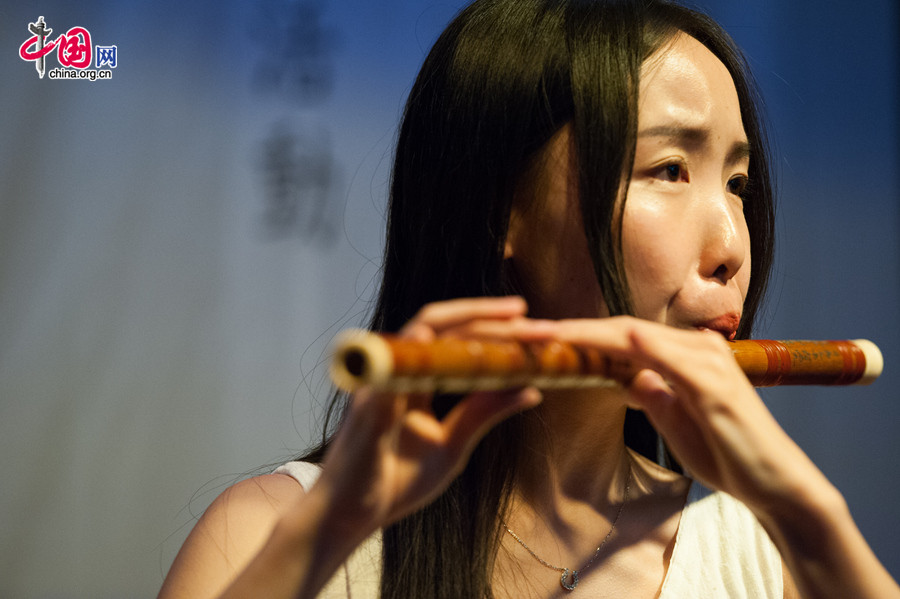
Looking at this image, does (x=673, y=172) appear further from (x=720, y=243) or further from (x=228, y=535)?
(x=228, y=535)

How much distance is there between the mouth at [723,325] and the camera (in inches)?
41.5

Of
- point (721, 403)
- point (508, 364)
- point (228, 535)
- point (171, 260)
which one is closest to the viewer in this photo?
point (508, 364)

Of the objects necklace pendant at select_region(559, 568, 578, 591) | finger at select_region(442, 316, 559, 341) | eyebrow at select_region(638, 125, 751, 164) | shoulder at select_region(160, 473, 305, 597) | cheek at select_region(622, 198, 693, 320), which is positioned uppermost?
eyebrow at select_region(638, 125, 751, 164)

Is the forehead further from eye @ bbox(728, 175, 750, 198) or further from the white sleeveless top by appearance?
the white sleeveless top

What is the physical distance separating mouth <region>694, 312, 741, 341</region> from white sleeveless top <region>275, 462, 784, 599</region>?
0.33 meters

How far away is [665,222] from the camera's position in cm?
104

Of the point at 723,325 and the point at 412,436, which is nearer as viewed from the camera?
the point at 412,436

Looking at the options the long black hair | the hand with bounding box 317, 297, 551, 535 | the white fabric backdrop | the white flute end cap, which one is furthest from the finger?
the white fabric backdrop

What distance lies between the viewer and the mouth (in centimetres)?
105

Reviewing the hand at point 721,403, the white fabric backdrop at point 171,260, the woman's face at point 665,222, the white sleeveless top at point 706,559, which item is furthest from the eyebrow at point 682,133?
Result: the white fabric backdrop at point 171,260

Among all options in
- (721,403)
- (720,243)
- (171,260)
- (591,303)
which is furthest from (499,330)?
(171,260)

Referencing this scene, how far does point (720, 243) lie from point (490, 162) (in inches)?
12.4

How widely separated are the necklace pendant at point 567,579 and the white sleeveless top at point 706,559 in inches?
4.8

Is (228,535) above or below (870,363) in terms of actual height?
below
